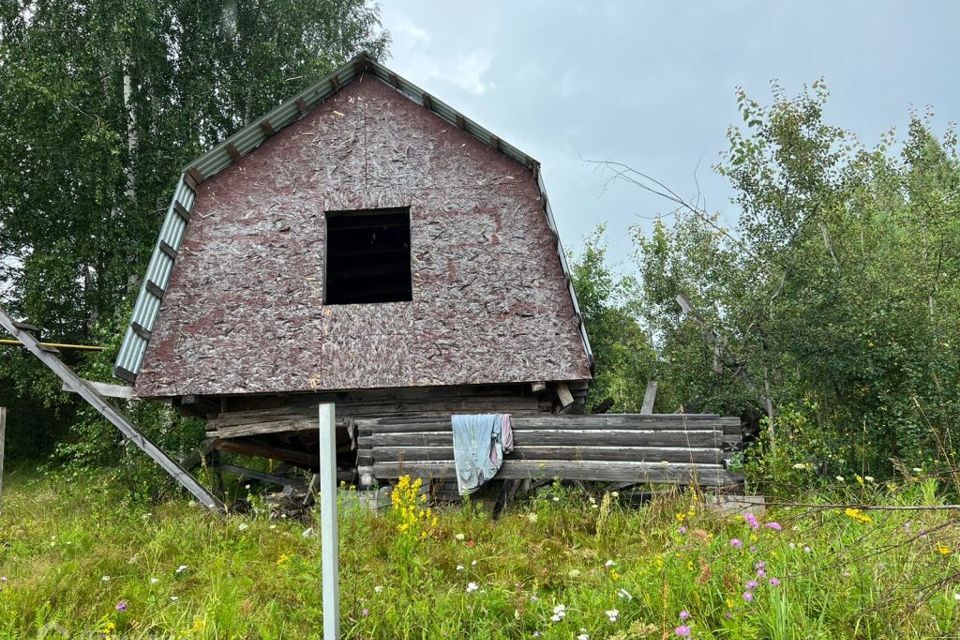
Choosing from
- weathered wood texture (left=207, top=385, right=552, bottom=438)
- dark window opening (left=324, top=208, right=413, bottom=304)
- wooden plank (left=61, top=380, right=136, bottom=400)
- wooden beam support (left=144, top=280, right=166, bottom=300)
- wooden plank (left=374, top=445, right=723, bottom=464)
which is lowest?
wooden plank (left=374, top=445, right=723, bottom=464)

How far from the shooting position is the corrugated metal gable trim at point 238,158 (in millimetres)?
7383

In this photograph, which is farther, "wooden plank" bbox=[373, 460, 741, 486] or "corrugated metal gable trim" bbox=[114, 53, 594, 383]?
"corrugated metal gable trim" bbox=[114, 53, 594, 383]

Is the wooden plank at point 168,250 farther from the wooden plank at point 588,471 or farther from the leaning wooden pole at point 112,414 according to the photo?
the wooden plank at point 588,471

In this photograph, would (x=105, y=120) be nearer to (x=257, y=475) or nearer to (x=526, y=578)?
(x=257, y=475)

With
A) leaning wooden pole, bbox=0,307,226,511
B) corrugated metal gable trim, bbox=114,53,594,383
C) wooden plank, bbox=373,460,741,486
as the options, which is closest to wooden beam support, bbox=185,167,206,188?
corrugated metal gable trim, bbox=114,53,594,383

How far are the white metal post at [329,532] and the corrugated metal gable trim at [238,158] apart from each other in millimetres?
5112

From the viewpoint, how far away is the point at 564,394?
294 inches

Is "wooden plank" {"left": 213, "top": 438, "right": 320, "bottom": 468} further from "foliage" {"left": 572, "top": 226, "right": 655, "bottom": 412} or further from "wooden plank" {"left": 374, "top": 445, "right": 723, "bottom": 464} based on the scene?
"foliage" {"left": 572, "top": 226, "right": 655, "bottom": 412}

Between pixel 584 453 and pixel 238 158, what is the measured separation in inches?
Result: 272

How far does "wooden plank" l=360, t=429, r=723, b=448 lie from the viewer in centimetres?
648

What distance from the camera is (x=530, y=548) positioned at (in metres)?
4.45

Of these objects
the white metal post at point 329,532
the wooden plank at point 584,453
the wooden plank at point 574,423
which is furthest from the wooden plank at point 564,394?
the white metal post at point 329,532

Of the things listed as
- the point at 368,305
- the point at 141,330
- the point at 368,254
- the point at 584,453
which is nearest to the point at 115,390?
the point at 141,330

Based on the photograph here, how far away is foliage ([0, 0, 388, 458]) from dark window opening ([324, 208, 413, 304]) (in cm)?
502
